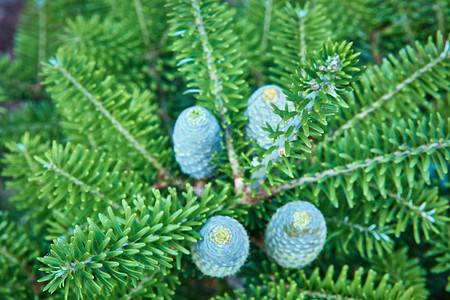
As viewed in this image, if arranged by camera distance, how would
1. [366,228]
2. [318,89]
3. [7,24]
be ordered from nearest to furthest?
1. [318,89]
2. [366,228]
3. [7,24]

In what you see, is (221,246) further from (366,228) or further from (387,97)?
(387,97)

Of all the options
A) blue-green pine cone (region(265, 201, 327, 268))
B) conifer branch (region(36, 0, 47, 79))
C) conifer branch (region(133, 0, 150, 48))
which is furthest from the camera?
conifer branch (region(36, 0, 47, 79))

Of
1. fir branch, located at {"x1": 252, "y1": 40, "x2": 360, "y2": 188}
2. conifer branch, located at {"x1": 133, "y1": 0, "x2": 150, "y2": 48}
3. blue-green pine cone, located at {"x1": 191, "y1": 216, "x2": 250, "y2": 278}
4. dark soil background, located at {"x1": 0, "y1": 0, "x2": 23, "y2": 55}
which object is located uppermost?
dark soil background, located at {"x1": 0, "y1": 0, "x2": 23, "y2": 55}

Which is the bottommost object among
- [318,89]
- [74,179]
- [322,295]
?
[322,295]

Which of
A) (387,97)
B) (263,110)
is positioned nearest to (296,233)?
(263,110)

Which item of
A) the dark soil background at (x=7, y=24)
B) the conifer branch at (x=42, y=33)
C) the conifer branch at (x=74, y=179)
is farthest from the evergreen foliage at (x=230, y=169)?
the dark soil background at (x=7, y=24)

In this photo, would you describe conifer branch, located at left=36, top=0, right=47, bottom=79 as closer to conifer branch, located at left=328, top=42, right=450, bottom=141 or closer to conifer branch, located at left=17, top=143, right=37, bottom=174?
conifer branch, located at left=17, top=143, right=37, bottom=174

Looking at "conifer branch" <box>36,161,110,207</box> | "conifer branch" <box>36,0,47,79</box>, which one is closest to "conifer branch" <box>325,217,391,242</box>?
"conifer branch" <box>36,161,110,207</box>

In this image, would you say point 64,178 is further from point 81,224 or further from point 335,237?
point 335,237

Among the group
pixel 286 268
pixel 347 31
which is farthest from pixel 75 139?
pixel 347 31
